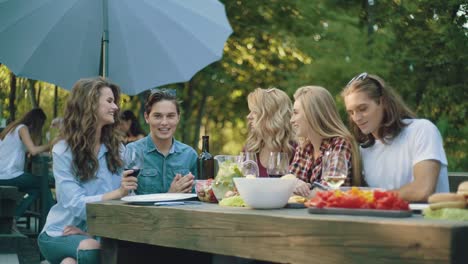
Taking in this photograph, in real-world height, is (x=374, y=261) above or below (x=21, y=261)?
above

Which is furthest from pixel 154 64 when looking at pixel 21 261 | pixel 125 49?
pixel 21 261

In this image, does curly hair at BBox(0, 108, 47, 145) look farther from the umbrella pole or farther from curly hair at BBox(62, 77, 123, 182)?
curly hair at BBox(62, 77, 123, 182)

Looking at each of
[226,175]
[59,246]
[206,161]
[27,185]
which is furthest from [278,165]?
[27,185]

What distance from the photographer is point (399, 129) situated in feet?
13.5

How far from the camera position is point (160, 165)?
492 cm

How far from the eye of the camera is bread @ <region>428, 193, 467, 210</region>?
2.72m

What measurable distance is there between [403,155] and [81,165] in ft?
5.47

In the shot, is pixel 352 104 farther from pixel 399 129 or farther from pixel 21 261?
pixel 21 261

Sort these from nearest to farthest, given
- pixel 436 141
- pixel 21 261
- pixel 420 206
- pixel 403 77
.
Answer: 1. pixel 420 206
2. pixel 436 141
3. pixel 21 261
4. pixel 403 77

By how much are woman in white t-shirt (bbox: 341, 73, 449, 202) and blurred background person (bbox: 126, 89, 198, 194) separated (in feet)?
3.85

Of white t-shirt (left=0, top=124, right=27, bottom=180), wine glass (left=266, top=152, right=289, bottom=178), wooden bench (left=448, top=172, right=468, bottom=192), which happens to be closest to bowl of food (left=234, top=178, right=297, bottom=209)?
wine glass (left=266, top=152, right=289, bottom=178)

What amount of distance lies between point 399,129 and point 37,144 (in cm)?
612

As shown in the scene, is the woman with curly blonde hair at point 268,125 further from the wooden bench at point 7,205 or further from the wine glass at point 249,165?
the wooden bench at point 7,205

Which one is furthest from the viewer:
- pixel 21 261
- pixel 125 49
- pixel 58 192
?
pixel 21 261
